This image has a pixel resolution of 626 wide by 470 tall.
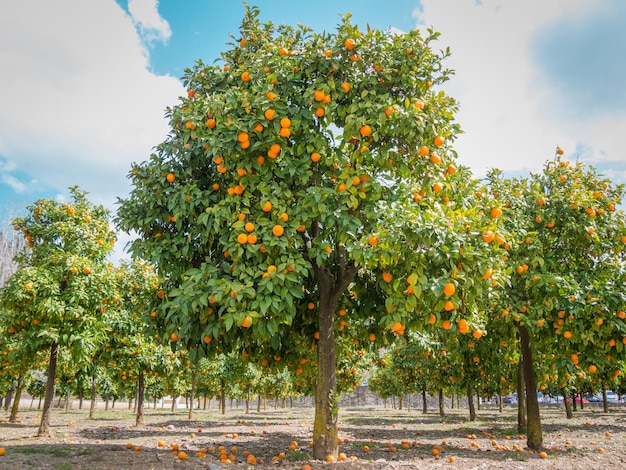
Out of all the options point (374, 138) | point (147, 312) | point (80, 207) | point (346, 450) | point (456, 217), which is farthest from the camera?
point (80, 207)

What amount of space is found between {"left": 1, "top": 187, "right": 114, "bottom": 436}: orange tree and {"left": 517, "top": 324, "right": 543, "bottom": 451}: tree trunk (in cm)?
1026

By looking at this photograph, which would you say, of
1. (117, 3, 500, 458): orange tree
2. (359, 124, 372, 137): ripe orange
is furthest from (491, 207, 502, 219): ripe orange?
(359, 124, 372, 137): ripe orange

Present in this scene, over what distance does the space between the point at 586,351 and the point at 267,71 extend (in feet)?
25.5

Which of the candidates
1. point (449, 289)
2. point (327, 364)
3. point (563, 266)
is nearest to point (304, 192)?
point (449, 289)

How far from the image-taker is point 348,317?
8281 mm

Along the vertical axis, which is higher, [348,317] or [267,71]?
[267,71]

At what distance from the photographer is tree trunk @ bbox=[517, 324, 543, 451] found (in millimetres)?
9492

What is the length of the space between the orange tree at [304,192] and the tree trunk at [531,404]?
14.2 feet

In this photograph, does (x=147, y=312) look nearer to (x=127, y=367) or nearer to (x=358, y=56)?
(x=358, y=56)

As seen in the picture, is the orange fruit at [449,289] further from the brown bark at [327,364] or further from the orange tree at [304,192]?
the brown bark at [327,364]

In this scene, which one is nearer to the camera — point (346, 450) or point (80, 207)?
point (346, 450)

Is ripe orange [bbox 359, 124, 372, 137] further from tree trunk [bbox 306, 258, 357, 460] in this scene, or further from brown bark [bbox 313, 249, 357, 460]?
brown bark [bbox 313, 249, 357, 460]

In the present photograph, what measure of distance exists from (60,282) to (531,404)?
11.7 meters

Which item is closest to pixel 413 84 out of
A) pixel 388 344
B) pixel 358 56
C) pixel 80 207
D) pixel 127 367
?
pixel 358 56
